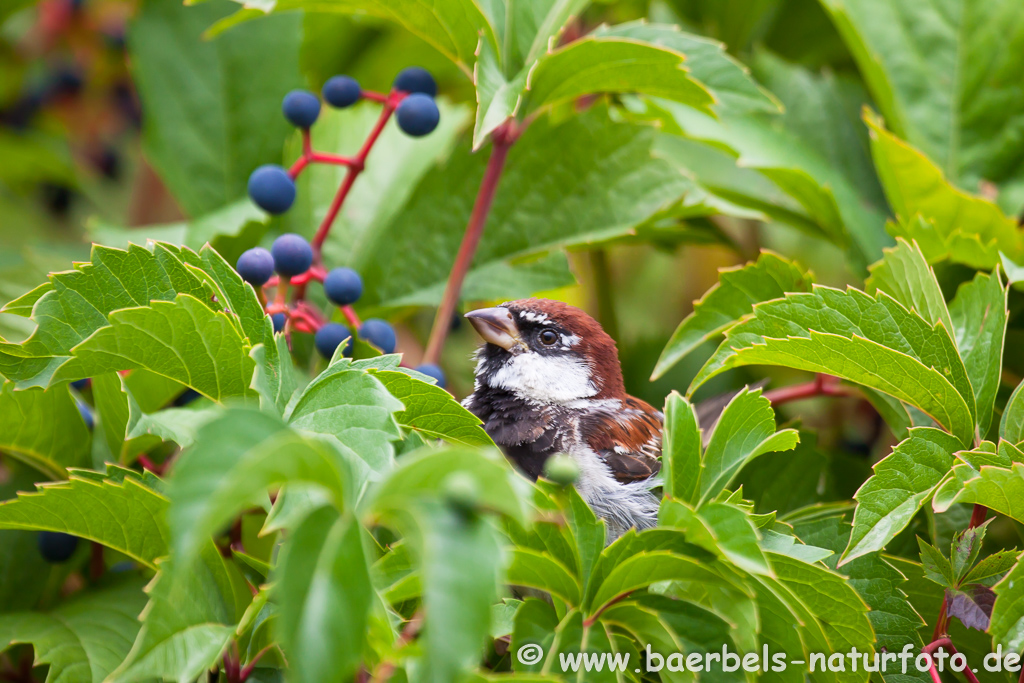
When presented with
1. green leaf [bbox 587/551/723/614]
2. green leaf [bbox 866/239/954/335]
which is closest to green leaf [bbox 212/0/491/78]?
green leaf [bbox 866/239/954/335]

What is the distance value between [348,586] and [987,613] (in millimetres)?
790

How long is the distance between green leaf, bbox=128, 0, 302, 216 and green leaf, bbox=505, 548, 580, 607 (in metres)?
1.25

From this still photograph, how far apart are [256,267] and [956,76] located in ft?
5.18

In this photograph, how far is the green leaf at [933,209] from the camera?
4.65 feet

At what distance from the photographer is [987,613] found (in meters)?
0.94

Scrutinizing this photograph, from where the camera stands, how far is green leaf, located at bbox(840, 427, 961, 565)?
914 mm

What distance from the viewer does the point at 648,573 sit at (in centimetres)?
80

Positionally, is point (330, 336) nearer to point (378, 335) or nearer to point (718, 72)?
point (378, 335)

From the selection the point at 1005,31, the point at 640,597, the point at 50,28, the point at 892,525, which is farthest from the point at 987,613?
the point at 50,28

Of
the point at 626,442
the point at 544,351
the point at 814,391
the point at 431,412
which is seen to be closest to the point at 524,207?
the point at 544,351

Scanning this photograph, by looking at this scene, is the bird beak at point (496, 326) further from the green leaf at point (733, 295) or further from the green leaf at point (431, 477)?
the green leaf at point (431, 477)

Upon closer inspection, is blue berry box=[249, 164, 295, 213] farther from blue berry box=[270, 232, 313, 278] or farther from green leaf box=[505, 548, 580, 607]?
green leaf box=[505, 548, 580, 607]

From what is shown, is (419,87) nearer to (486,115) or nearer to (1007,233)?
(486,115)

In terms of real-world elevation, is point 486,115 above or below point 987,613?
above
